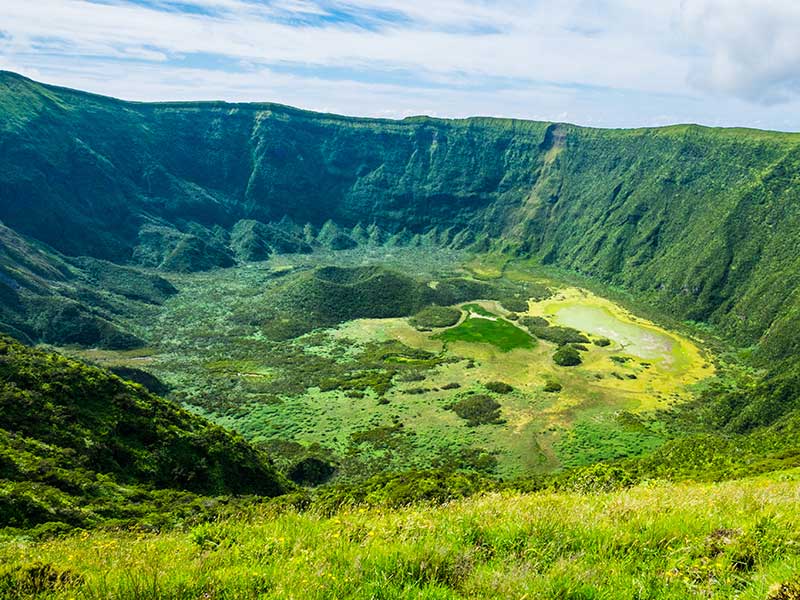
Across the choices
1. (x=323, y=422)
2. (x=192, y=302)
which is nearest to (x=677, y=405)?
(x=323, y=422)

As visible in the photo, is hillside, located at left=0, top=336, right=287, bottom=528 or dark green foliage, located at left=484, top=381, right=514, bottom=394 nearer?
hillside, located at left=0, top=336, right=287, bottom=528

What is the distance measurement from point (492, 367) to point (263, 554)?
255 ft

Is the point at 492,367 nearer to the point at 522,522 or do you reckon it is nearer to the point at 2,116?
the point at 522,522

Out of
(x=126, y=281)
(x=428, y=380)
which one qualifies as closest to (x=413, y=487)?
(x=428, y=380)

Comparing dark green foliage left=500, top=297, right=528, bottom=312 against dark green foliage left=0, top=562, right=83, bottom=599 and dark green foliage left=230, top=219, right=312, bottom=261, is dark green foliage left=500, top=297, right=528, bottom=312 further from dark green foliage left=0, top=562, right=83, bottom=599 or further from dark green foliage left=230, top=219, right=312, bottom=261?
dark green foliage left=0, top=562, right=83, bottom=599

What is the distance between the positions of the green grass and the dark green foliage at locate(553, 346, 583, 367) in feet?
22.7

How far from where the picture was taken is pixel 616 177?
6791 inches

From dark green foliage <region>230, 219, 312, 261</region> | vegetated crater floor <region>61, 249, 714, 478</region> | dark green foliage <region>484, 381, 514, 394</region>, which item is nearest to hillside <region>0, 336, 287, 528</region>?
vegetated crater floor <region>61, 249, 714, 478</region>

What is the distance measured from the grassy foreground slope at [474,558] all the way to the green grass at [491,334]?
84.0 m

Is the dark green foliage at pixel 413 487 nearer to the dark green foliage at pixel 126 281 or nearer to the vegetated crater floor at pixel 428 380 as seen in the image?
the vegetated crater floor at pixel 428 380

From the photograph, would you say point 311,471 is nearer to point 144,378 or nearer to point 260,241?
point 144,378

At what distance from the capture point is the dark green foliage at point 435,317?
105500 mm

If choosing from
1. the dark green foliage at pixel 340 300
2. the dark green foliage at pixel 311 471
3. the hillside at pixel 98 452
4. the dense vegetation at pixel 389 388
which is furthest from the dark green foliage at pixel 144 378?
the dark green foliage at pixel 340 300

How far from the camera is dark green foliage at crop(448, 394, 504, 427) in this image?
209 ft
